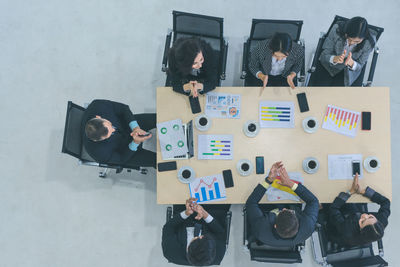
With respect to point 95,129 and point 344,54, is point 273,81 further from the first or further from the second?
point 95,129

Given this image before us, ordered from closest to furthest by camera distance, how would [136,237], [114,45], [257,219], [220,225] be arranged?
[257,219] → [220,225] → [136,237] → [114,45]

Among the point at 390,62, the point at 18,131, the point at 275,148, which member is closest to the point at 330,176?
the point at 275,148

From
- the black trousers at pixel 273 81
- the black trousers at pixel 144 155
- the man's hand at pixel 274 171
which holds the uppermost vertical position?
the black trousers at pixel 273 81

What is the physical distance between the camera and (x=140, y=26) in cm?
342

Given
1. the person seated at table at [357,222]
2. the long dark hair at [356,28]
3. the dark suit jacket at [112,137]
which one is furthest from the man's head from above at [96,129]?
the long dark hair at [356,28]

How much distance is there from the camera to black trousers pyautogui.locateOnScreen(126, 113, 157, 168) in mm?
2738

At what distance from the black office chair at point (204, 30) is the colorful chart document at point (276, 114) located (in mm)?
560

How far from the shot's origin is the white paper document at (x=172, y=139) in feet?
7.95

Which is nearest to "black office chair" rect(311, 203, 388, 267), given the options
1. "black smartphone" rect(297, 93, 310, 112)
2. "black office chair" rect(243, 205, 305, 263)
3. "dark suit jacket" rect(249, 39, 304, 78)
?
"black office chair" rect(243, 205, 305, 263)

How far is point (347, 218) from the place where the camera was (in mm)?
2400

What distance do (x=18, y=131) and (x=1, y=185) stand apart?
1.95 feet

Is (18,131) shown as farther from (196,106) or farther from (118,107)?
(196,106)

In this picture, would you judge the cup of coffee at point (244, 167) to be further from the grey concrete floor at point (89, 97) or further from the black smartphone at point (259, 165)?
the grey concrete floor at point (89, 97)

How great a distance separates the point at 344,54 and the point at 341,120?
1.97ft
